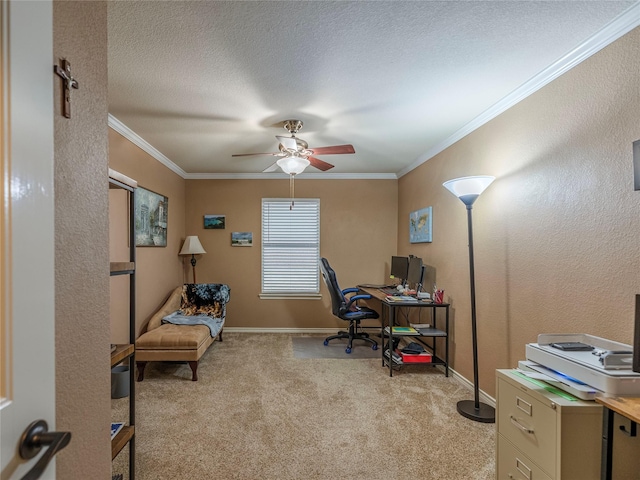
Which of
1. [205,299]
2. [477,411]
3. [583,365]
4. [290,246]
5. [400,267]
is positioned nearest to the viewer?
[583,365]

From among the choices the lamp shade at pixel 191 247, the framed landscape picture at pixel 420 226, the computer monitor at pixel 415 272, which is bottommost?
the computer monitor at pixel 415 272

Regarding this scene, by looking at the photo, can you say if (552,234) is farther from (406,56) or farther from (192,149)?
(192,149)

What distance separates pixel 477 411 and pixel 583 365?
4.52ft

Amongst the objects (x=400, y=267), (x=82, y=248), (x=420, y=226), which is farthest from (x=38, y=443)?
(x=400, y=267)

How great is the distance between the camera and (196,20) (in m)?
1.66

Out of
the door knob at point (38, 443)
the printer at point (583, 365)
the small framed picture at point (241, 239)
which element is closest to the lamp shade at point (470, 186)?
the printer at point (583, 365)

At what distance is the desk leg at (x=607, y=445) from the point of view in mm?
1235

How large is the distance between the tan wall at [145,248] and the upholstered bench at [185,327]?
0.17 meters

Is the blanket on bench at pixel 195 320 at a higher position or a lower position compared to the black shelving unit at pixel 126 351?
lower

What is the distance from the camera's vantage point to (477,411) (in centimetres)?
252

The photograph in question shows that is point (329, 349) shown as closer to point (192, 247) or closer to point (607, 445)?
point (192, 247)

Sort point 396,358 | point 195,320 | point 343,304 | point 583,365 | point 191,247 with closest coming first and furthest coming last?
1. point 583,365
2. point 396,358
3. point 195,320
4. point 343,304
5. point 191,247

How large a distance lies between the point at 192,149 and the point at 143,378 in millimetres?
2503

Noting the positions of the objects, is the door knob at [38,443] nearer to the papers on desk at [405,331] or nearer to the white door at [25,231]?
the white door at [25,231]
